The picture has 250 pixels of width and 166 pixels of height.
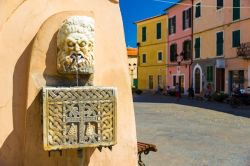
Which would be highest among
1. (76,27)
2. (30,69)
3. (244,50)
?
(244,50)

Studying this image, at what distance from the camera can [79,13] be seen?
382cm

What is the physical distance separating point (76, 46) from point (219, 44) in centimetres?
2432

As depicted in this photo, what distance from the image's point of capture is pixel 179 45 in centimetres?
3341

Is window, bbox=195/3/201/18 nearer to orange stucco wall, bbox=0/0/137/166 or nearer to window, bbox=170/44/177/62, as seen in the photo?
window, bbox=170/44/177/62

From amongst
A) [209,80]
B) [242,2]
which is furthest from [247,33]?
[209,80]

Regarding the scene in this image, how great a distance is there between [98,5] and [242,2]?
2142 centimetres

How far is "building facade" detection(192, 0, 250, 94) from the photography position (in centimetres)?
2400

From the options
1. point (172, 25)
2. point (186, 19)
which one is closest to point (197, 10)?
point (186, 19)

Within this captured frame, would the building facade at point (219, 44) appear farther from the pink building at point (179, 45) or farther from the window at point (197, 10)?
the pink building at point (179, 45)

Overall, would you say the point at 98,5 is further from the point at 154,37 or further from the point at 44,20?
the point at 154,37

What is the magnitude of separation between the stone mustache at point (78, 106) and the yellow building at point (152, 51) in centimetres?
3318

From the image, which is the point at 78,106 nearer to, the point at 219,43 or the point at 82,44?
the point at 82,44

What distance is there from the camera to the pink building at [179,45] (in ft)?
104

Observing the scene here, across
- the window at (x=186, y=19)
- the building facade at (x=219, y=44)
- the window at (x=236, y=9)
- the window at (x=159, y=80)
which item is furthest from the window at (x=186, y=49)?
the window at (x=236, y=9)
